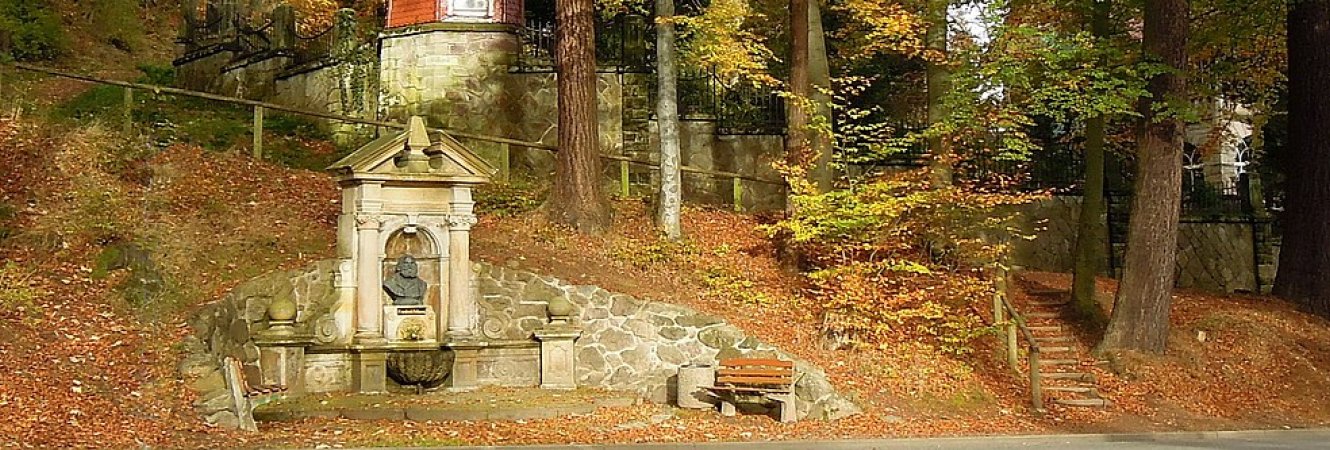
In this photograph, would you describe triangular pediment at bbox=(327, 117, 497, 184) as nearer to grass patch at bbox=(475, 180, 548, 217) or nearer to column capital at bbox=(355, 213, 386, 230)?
column capital at bbox=(355, 213, 386, 230)

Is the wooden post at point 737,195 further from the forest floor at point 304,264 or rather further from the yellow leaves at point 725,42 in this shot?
the yellow leaves at point 725,42

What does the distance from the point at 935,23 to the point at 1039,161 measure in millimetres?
7829

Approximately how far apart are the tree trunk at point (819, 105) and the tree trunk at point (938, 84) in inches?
63.4

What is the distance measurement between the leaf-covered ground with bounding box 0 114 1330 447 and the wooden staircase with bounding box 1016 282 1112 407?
35 centimetres

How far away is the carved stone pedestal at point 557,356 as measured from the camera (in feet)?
45.1

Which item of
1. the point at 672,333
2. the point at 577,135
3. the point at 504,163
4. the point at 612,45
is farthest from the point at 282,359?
the point at 612,45

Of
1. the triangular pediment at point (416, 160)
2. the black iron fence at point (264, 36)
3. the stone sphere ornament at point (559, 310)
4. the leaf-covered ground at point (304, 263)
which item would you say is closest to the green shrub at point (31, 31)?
the black iron fence at point (264, 36)

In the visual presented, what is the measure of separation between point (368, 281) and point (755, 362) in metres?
4.81

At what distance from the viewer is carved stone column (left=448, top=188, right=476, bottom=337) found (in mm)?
13898

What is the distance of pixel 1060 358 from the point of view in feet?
50.8

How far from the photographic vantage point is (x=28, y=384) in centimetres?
1051

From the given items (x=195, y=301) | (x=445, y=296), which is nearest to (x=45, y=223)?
(x=195, y=301)

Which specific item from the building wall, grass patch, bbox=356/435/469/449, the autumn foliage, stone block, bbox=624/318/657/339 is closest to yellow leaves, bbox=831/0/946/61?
the autumn foliage

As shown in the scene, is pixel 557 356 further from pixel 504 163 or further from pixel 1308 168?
pixel 1308 168
